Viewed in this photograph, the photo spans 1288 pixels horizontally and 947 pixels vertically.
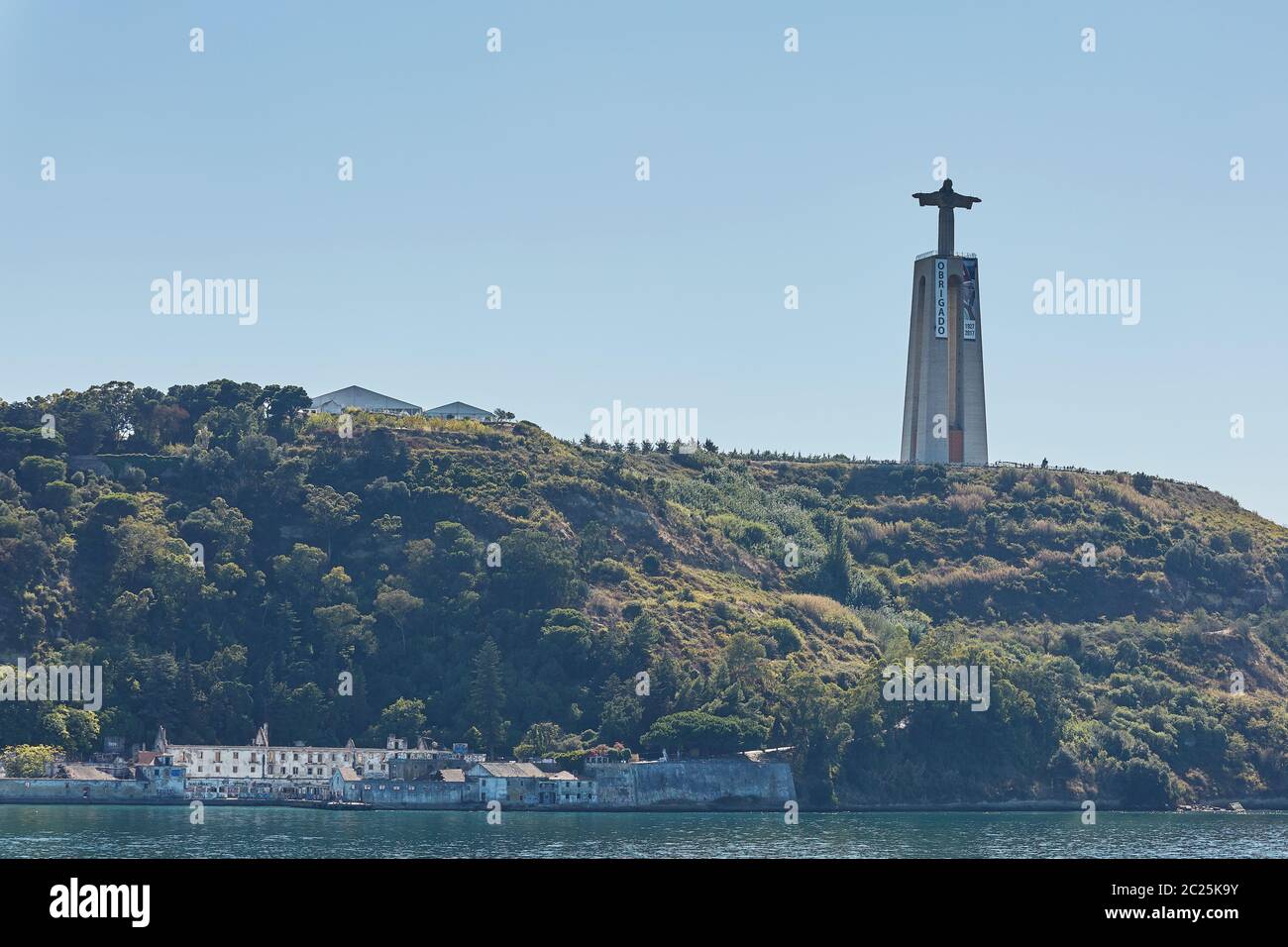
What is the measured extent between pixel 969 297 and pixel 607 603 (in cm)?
4989

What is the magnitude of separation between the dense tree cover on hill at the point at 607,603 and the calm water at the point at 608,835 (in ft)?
36.2

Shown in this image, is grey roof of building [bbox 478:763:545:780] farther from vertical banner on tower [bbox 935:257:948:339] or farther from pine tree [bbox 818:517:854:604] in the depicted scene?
vertical banner on tower [bbox 935:257:948:339]

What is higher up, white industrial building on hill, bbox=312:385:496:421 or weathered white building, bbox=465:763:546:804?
white industrial building on hill, bbox=312:385:496:421

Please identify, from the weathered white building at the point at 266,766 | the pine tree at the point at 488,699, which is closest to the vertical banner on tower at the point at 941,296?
the pine tree at the point at 488,699

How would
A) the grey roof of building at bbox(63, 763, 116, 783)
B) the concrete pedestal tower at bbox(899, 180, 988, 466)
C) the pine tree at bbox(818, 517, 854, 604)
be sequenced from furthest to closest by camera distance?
the concrete pedestal tower at bbox(899, 180, 988, 466) → the pine tree at bbox(818, 517, 854, 604) → the grey roof of building at bbox(63, 763, 116, 783)

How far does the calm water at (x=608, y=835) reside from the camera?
264 feet

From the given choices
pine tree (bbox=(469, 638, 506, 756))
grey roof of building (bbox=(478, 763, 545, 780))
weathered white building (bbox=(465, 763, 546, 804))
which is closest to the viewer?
weathered white building (bbox=(465, 763, 546, 804))

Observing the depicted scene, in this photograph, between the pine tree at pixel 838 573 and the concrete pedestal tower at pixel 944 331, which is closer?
the pine tree at pixel 838 573

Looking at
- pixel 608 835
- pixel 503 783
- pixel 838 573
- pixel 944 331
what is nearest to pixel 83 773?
pixel 503 783

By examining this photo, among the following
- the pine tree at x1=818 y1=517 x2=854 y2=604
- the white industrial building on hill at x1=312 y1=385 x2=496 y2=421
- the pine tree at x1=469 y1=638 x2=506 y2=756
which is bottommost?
the pine tree at x1=469 y1=638 x2=506 y2=756

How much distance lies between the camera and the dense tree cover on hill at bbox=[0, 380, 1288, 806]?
130m

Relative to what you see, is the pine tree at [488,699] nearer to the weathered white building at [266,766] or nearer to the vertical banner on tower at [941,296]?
the weathered white building at [266,766]

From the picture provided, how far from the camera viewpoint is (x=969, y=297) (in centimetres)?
17188

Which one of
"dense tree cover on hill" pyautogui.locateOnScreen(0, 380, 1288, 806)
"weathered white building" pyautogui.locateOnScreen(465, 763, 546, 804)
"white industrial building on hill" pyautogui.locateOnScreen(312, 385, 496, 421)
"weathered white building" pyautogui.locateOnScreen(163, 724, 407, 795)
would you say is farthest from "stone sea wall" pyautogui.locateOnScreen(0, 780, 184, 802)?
"white industrial building on hill" pyautogui.locateOnScreen(312, 385, 496, 421)
